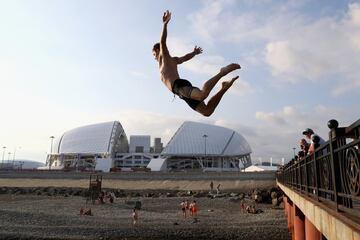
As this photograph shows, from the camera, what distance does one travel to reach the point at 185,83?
6129mm

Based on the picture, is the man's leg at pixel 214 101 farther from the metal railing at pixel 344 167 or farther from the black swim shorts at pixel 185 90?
the metal railing at pixel 344 167

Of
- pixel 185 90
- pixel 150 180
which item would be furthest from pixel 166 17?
pixel 150 180

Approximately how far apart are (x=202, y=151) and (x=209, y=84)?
109 meters

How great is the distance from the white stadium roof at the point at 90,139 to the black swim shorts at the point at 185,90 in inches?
4518

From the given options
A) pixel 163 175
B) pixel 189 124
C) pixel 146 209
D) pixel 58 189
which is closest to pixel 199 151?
pixel 189 124

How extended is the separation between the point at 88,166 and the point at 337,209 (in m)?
120

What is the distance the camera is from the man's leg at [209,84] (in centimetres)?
568

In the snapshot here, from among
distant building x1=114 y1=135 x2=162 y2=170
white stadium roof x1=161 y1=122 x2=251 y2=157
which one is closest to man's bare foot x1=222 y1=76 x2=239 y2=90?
white stadium roof x1=161 y1=122 x2=251 y2=157

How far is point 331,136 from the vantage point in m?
4.65

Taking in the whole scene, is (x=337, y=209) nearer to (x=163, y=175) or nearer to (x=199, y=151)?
(x=163, y=175)

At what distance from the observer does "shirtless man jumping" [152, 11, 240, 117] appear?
5.75 metres

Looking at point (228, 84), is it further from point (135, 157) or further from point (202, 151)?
point (135, 157)

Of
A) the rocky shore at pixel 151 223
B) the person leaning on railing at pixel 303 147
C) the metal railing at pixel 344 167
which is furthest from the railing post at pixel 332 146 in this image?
the rocky shore at pixel 151 223

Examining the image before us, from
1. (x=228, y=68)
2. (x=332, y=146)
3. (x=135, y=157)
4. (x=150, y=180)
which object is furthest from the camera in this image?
(x=135, y=157)
